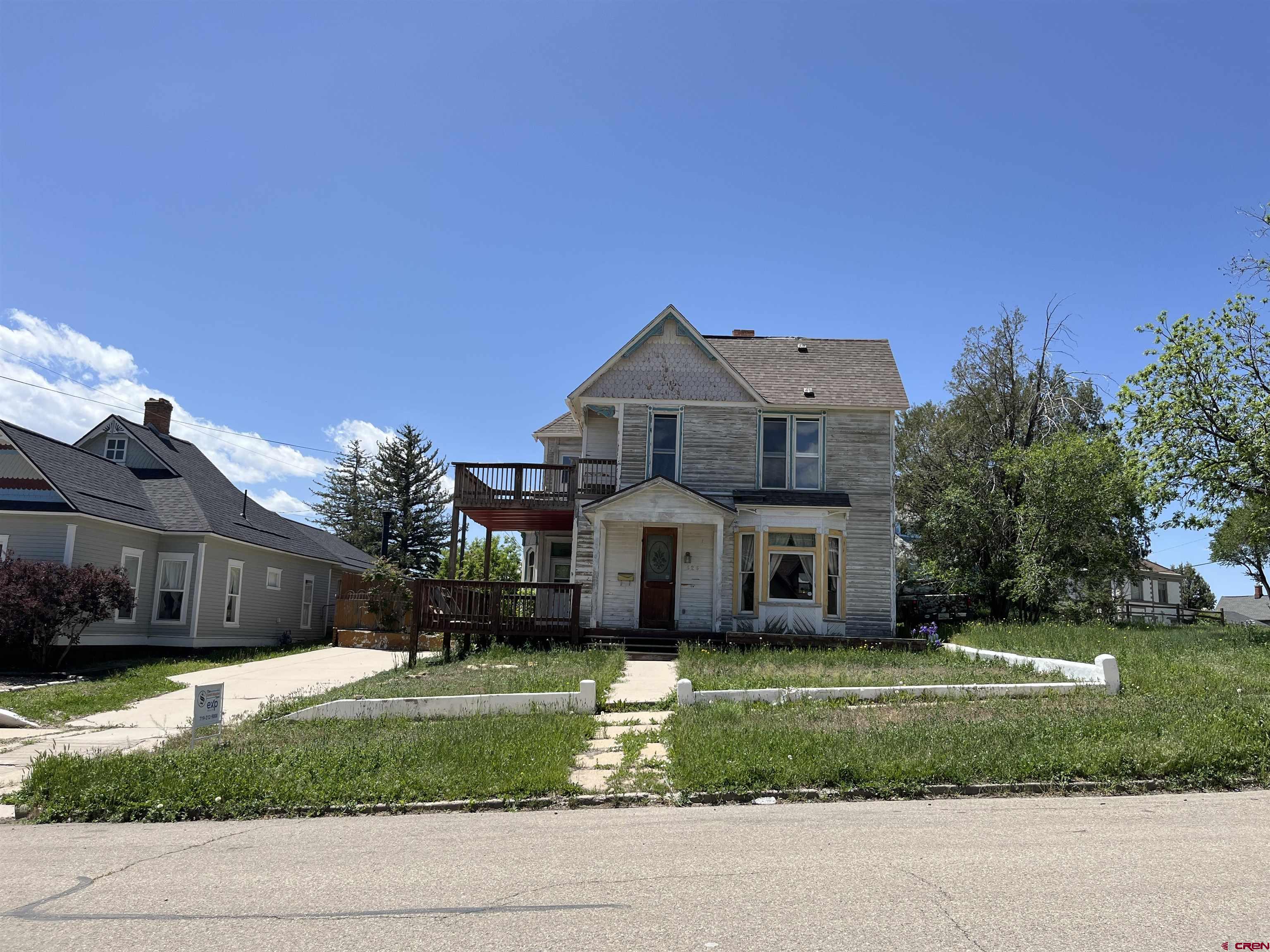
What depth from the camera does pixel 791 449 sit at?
22156 millimetres

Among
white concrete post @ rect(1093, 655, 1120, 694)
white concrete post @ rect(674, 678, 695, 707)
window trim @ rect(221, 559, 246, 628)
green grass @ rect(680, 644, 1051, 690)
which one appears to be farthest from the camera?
window trim @ rect(221, 559, 246, 628)

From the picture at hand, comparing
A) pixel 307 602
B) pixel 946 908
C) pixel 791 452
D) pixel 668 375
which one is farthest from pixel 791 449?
pixel 307 602

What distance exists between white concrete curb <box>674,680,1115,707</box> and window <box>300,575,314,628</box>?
2169 centimetres

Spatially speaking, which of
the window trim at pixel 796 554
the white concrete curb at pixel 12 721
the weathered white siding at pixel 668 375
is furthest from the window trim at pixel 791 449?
the white concrete curb at pixel 12 721

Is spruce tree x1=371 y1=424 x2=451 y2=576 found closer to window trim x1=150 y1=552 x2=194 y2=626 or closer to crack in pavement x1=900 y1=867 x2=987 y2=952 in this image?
window trim x1=150 y1=552 x2=194 y2=626

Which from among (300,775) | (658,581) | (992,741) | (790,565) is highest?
(790,565)

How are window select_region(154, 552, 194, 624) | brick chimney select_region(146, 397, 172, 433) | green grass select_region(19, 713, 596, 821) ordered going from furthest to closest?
brick chimney select_region(146, 397, 172, 433), window select_region(154, 552, 194, 624), green grass select_region(19, 713, 596, 821)

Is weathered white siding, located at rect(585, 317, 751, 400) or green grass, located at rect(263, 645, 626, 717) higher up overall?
weathered white siding, located at rect(585, 317, 751, 400)

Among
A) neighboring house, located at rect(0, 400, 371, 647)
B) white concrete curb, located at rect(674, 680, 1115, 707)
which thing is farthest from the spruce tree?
white concrete curb, located at rect(674, 680, 1115, 707)

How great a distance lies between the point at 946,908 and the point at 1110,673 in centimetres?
857

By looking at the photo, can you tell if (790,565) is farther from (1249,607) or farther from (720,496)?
(1249,607)

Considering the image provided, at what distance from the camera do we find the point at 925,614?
28531mm

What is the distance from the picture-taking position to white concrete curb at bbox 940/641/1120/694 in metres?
12.1

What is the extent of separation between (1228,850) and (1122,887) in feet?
4.66
